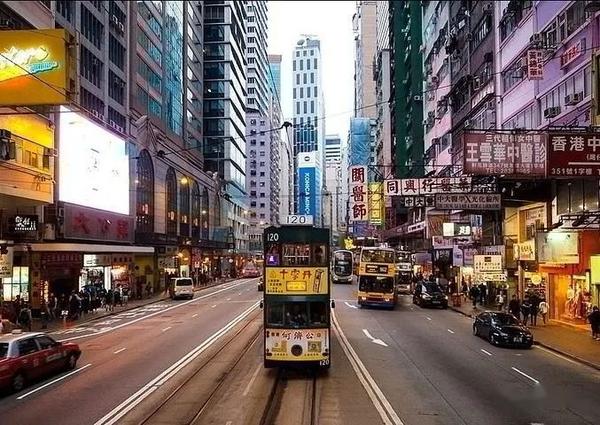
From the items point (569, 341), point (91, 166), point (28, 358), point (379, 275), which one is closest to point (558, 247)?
point (569, 341)

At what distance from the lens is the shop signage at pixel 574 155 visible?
23172mm

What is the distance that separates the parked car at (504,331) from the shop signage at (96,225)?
90.8 feet

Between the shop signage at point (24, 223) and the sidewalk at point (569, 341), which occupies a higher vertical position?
the shop signage at point (24, 223)

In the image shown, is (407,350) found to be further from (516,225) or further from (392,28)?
(392,28)

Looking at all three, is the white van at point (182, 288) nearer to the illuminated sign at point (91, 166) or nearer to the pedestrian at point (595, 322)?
the illuminated sign at point (91, 166)

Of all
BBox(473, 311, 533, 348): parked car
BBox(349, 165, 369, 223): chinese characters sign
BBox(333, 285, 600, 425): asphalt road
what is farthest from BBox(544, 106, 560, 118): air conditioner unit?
BBox(349, 165, 369, 223): chinese characters sign

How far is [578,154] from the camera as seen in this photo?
23344 millimetres

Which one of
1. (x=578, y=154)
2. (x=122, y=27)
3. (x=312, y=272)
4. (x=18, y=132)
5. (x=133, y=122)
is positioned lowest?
(x=312, y=272)

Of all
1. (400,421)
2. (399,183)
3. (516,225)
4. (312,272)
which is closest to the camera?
(400,421)

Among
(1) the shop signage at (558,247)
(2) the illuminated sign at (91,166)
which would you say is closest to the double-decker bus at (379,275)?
(1) the shop signage at (558,247)

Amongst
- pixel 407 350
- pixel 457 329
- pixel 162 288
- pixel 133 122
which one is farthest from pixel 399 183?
pixel 162 288

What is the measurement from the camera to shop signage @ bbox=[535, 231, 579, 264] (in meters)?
33.3

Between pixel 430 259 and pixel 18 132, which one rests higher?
pixel 18 132

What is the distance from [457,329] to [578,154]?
552 inches
